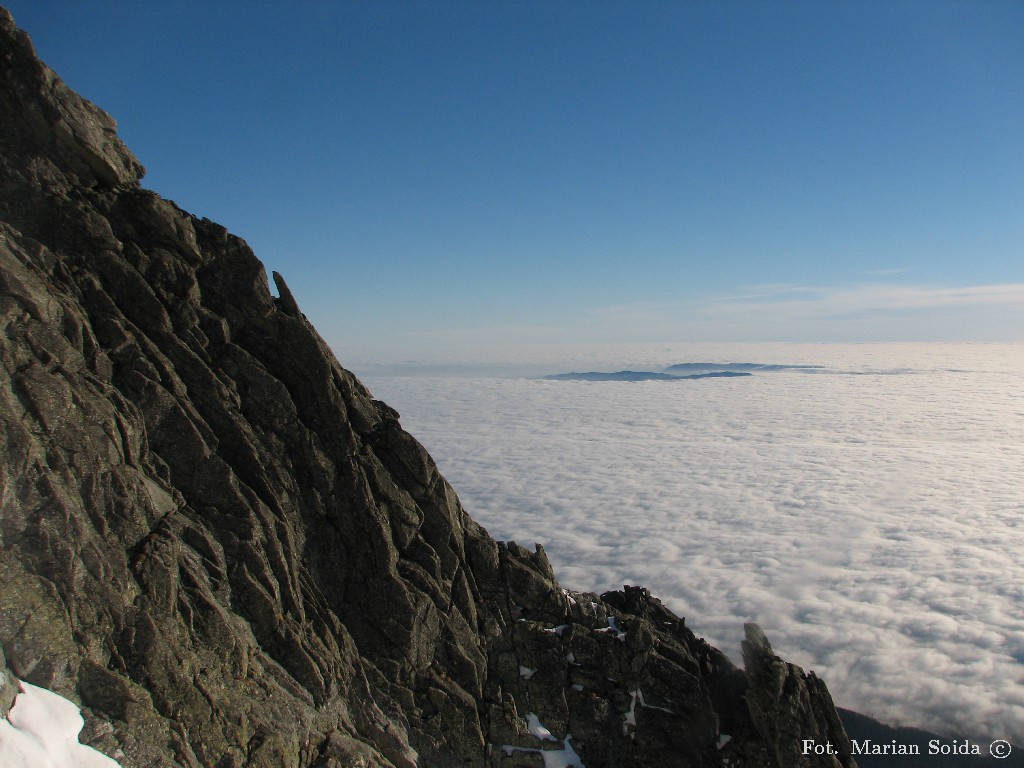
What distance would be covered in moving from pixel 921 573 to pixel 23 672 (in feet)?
453

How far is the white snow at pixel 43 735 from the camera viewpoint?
13.2 metres

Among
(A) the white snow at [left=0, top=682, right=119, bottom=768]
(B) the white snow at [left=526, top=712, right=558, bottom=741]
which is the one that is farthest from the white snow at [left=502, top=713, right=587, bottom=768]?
(A) the white snow at [left=0, top=682, right=119, bottom=768]

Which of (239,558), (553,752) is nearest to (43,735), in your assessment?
(239,558)

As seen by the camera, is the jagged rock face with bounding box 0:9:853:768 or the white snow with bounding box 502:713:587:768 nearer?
the jagged rock face with bounding box 0:9:853:768

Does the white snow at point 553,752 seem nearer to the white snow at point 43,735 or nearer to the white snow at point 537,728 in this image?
the white snow at point 537,728

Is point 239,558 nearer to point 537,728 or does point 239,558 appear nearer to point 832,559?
point 537,728

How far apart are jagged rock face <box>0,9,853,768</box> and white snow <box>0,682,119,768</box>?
43cm

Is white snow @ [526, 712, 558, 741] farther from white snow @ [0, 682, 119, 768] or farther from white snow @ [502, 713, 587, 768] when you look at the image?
white snow @ [0, 682, 119, 768]

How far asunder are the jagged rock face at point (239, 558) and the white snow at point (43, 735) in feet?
1.41

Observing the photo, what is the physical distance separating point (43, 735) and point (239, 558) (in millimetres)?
8145

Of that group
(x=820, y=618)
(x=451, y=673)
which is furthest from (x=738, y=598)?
(x=451, y=673)

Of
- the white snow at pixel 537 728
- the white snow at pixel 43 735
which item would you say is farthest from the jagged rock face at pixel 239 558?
the white snow at pixel 43 735

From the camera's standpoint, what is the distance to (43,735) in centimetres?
1409

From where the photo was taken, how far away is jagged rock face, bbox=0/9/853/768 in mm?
17219
